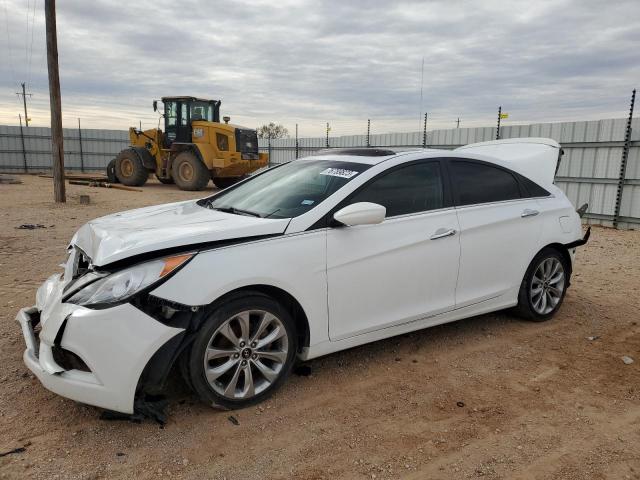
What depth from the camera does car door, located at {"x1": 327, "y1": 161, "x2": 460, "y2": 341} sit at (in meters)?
3.19

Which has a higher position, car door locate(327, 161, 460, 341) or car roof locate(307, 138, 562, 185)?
car roof locate(307, 138, 562, 185)

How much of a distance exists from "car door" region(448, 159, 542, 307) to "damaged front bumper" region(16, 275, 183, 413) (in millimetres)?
2301

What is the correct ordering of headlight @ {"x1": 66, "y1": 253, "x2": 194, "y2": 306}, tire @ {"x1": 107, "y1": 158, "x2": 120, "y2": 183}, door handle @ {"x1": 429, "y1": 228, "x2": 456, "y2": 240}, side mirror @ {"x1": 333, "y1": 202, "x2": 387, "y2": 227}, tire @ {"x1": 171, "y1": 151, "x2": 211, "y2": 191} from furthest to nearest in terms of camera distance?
tire @ {"x1": 107, "y1": 158, "x2": 120, "y2": 183} < tire @ {"x1": 171, "y1": 151, "x2": 211, "y2": 191} < door handle @ {"x1": 429, "y1": 228, "x2": 456, "y2": 240} < side mirror @ {"x1": 333, "y1": 202, "x2": 387, "y2": 227} < headlight @ {"x1": 66, "y1": 253, "x2": 194, "y2": 306}

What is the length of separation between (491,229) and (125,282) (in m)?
2.78

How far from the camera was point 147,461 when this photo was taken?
8.07 feet

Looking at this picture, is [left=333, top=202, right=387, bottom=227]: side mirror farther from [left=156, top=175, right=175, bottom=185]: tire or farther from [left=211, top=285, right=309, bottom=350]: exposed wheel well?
[left=156, top=175, right=175, bottom=185]: tire

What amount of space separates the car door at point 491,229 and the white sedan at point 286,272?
1 cm

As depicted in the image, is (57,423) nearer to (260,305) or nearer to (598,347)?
(260,305)

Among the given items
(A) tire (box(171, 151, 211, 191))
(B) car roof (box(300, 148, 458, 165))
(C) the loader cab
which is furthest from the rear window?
(C) the loader cab

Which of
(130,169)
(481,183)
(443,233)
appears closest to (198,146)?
(130,169)

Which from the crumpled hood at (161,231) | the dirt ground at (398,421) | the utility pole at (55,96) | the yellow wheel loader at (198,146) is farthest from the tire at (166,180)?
the crumpled hood at (161,231)

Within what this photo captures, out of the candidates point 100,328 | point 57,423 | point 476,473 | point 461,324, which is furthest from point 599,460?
point 57,423

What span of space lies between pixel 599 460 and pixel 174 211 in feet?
10.3

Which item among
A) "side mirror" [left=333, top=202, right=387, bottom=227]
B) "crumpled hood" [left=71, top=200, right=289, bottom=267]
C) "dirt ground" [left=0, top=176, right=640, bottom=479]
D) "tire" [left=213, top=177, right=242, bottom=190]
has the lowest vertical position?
"dirt ground" [left=0, top=176, right=640, bottom=479]
